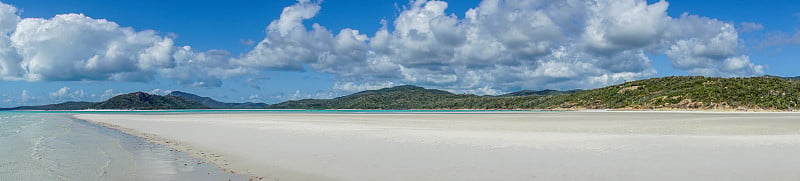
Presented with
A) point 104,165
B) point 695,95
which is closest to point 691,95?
point 695,95

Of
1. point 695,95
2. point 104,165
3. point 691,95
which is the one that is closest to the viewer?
point 104,165

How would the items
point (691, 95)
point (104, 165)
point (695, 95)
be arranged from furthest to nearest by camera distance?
point (691, 95)
point (695, 95)
point (104, 165)

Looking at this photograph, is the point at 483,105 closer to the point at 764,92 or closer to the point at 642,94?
the point at 642,94

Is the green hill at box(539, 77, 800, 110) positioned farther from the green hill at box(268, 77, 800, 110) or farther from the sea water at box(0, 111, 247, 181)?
the sea water at box(0, 111, 247, 181)

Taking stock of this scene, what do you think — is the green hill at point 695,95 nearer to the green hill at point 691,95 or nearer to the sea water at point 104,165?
the green hill at point 691,95

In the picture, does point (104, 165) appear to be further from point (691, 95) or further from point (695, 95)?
point (691, 95)

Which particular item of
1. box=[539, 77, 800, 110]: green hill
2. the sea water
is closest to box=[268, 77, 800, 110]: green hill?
box=[539, 77, 800, 110]: green hill

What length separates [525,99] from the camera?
177 metres

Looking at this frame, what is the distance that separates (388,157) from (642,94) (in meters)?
126

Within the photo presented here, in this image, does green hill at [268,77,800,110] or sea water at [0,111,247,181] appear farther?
green hill at [268,77,800,110]

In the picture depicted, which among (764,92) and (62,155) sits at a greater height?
(764,92)

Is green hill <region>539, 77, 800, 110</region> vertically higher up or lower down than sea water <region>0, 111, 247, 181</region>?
higher up

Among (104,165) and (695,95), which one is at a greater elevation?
(695,95)

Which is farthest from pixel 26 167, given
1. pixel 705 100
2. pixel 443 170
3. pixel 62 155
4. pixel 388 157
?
pixel 705 100
